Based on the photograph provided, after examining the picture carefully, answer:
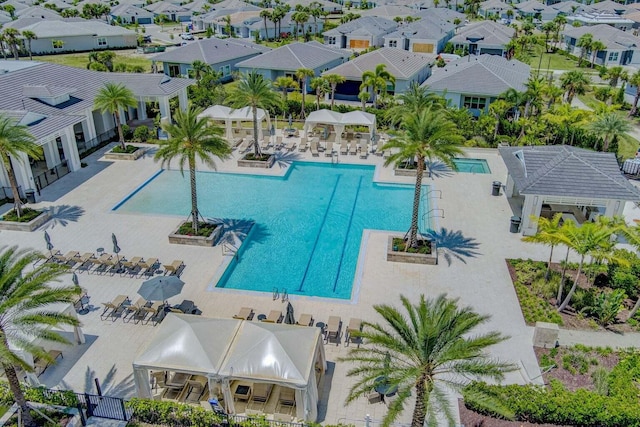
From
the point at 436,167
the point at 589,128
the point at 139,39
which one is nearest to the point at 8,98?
the point at 436,167

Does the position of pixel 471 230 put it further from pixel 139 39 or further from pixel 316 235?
pixel 139 39

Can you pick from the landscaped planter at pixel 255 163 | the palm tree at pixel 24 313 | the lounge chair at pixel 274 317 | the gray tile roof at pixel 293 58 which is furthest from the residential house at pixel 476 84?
the palm tree at pixel 24 313

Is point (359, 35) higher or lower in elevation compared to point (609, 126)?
lower

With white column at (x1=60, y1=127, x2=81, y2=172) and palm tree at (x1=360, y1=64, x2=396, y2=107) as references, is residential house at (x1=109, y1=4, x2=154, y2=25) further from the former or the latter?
white column at (x1=60, y1=127, x2=81, y2=172)

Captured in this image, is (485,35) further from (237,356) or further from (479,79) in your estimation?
(237,356)

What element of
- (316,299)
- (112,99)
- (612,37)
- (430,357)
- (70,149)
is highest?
(112,99)

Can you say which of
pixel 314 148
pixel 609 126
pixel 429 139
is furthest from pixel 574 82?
pixel 429 139

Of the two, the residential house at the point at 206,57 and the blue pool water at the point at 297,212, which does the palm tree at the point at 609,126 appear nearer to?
the blue pool water at the point at 297,212
